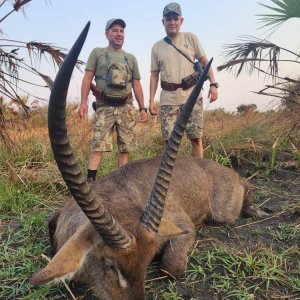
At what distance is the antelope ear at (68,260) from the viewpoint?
2.60m

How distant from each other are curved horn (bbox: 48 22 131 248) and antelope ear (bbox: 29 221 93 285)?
0.23 metres

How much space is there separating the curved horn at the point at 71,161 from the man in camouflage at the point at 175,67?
15.1 ft

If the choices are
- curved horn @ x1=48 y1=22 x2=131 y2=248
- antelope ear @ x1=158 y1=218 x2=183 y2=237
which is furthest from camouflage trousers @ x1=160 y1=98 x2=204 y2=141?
curved horn @ x1=48 y1=22 x2=131 y2=248

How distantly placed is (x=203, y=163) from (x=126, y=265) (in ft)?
10.3

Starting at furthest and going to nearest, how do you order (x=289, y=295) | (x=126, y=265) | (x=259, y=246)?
(x=259, y=246) → (x=289, y=295) → (x=126, y=265)

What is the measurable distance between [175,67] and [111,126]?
156cm

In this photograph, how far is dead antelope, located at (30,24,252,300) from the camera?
2318 millimetres

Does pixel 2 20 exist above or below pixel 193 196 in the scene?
above

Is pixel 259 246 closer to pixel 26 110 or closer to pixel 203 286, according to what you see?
pixel 203 286

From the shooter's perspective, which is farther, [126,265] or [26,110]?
[26,110]

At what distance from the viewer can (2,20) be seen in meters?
7.93

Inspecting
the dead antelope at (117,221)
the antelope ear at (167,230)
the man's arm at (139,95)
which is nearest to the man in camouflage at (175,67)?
the man's arm at (139,95)

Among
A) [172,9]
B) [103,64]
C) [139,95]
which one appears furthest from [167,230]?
[172,9]

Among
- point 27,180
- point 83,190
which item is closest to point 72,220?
point 83,190
